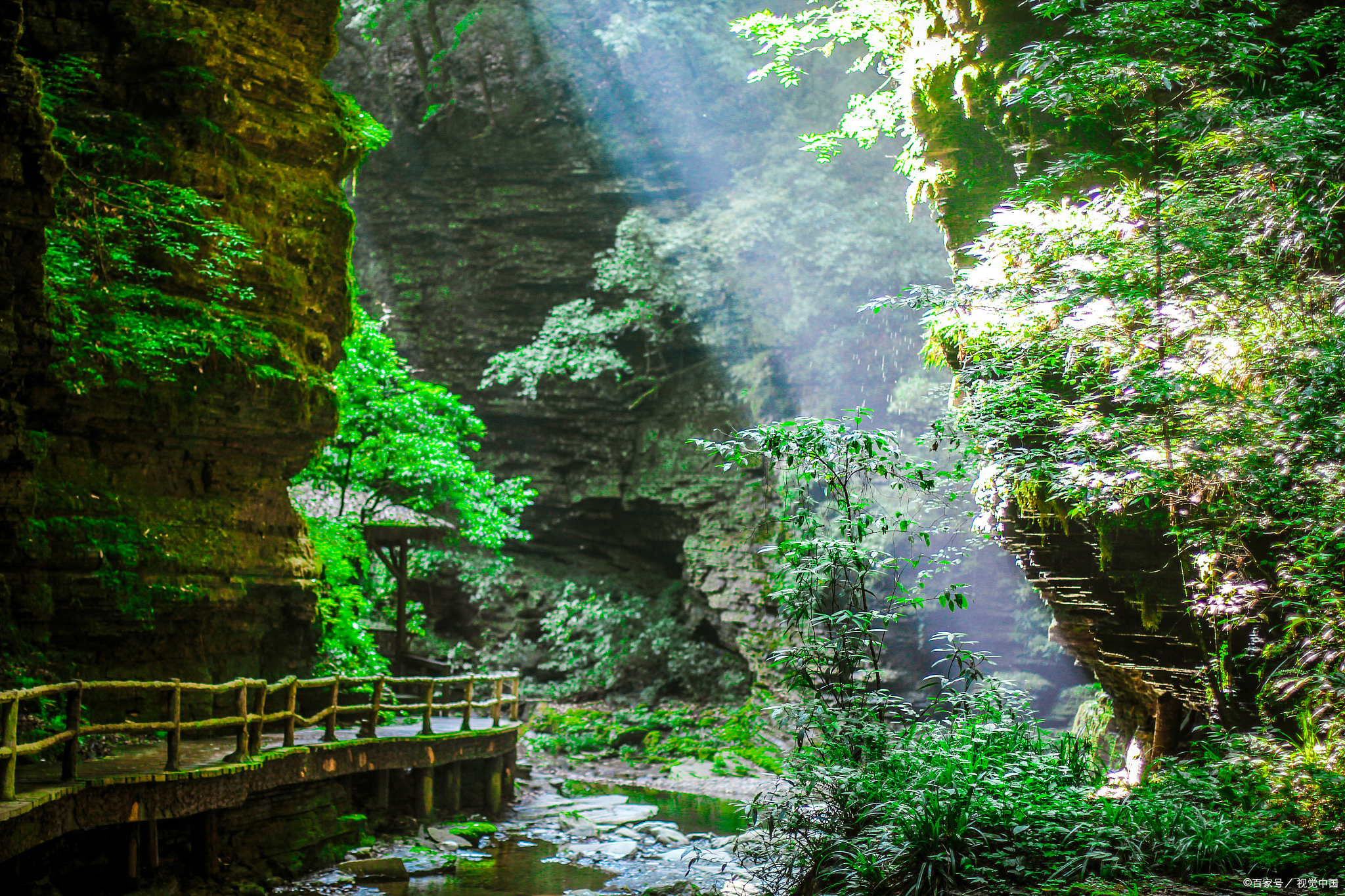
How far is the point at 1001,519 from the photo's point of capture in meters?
7.80

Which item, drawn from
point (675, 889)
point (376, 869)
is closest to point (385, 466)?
point (376, 869)

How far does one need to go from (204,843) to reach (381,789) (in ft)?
9.25

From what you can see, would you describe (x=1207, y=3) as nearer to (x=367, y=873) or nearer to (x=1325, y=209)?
(x=1325, y=209)

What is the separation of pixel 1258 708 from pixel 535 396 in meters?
16.2

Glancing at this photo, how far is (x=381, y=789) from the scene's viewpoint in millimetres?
9812

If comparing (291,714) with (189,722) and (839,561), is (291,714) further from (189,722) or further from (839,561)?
(839,561)

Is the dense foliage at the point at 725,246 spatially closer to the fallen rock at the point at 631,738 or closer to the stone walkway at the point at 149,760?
the fallen rock at the point at 631,738

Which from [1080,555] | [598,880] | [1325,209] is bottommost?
[598,880]

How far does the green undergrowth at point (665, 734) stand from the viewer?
15.6 m

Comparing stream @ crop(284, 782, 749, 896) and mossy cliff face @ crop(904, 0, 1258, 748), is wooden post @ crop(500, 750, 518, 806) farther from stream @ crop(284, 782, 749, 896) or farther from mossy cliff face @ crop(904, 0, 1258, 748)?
mossy cliff face @ crop(904, 0, 1258, 748)

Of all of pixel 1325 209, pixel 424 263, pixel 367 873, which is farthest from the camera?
pixel 424 263

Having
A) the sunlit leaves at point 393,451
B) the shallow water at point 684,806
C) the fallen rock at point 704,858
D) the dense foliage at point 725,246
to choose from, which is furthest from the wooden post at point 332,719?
the dense foliage at point 725,246

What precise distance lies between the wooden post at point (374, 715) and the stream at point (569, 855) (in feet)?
3.99

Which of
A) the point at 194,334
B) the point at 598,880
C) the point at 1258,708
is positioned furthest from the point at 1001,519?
the point at 194,334
